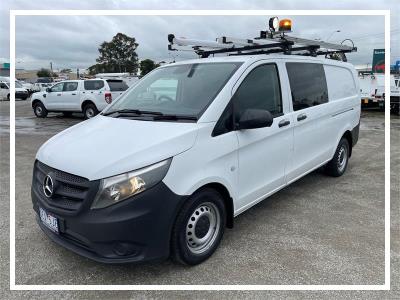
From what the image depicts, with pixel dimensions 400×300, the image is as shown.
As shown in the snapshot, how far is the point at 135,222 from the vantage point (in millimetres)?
2707

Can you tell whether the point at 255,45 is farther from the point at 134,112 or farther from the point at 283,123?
the point at 134,112

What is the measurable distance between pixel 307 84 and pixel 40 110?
14.8 meters

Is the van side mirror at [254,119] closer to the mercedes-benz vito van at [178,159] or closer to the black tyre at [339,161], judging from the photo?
the mercedes-benz vito van at [178,159]

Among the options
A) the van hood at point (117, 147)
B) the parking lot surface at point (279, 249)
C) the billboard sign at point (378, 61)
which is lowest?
the parking lot surface at point (279, 249)

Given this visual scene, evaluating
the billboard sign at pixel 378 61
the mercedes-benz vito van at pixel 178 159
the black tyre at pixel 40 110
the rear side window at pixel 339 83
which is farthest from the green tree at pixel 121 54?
the mercedes-benz vito van at pixel 178 159

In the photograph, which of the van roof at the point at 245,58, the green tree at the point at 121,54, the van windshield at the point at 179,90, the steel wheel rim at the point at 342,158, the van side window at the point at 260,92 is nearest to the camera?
the van windshield at the point at 179,90

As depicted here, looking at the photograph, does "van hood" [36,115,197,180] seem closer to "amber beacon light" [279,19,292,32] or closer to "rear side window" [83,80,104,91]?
"amber beacon light" [279,19,292,32]

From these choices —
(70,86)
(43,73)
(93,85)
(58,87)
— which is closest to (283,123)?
(93,85)

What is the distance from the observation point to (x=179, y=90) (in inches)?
149

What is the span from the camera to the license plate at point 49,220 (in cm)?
300

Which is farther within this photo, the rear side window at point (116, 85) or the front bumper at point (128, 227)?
the rear side window at point (116, 85)

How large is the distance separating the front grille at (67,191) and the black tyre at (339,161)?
4.09 meters

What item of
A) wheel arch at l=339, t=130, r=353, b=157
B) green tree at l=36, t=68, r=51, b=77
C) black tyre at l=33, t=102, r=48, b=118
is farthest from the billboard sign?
green tree at l=36, t=68, r=51, b=77

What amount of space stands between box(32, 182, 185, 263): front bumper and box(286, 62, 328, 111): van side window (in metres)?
2.29
